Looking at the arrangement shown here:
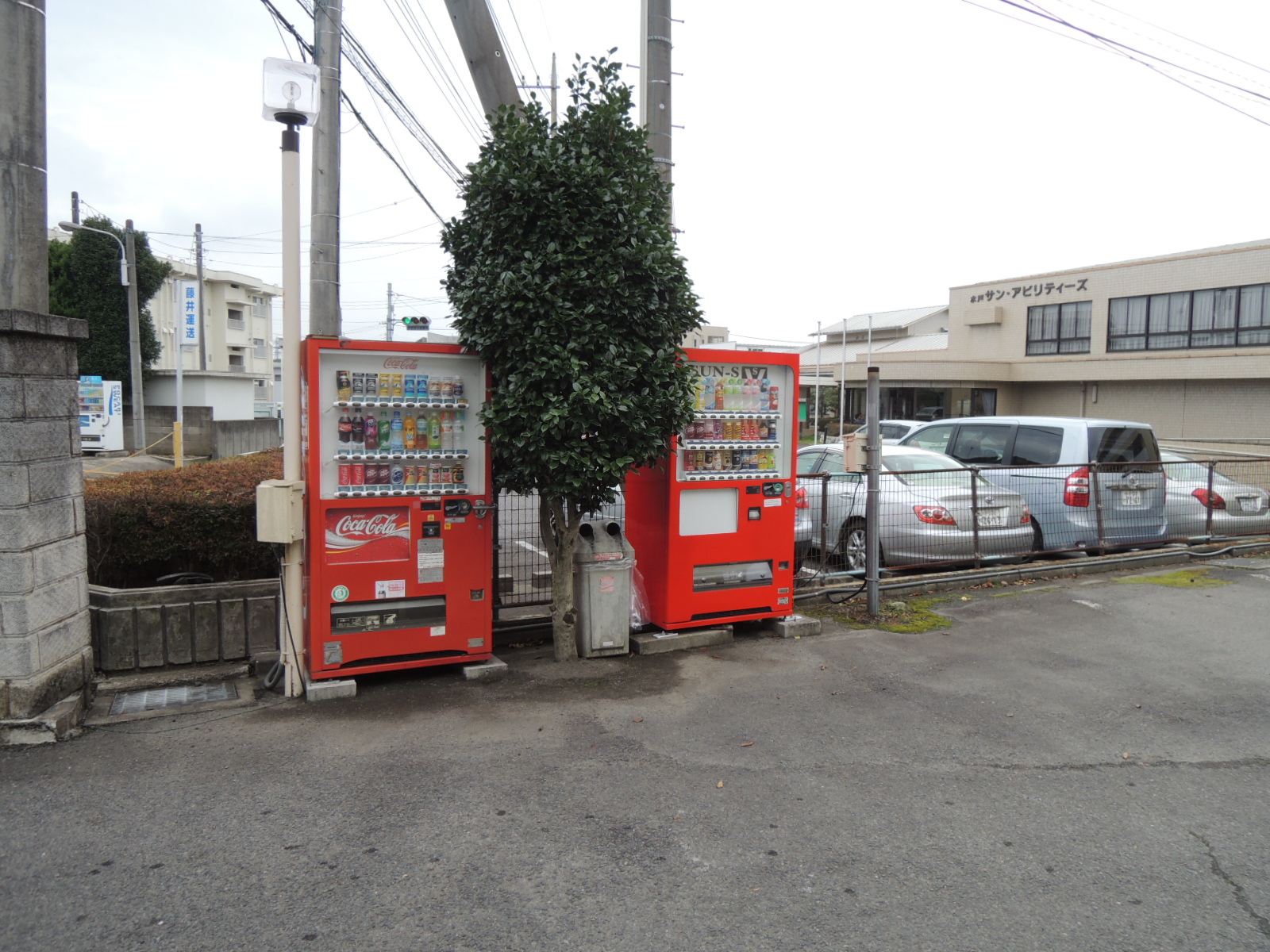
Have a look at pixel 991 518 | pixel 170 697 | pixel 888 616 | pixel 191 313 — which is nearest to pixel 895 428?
pixel 991 518

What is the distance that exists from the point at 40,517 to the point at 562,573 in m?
3.37

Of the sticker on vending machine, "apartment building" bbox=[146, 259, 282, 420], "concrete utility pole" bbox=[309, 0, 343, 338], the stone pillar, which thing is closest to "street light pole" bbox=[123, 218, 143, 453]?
"apartment building" bbox=[146, 259, 282, 420]

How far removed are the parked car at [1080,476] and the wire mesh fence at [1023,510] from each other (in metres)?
0.02

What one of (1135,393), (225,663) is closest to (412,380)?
(225,663)

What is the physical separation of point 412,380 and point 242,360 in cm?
5413

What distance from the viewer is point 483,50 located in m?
7.94

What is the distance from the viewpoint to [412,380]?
5.89 metres

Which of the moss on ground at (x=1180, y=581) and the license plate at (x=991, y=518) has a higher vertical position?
the license plate at (x=991, y=518)

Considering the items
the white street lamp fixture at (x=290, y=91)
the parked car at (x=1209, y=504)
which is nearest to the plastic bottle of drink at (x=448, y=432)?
Answer: the white street lamp fixture at (x=290, y=91)

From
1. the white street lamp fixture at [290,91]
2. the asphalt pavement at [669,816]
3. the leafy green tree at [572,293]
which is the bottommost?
the asphalt pavement at [669,816]

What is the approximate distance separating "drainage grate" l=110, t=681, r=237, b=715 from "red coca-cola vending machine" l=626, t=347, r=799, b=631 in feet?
10.8

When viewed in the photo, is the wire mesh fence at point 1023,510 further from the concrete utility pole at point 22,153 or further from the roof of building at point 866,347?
the roof of building at point 866,347

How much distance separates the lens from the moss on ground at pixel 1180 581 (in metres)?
9.47

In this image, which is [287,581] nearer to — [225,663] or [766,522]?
[225,663]
